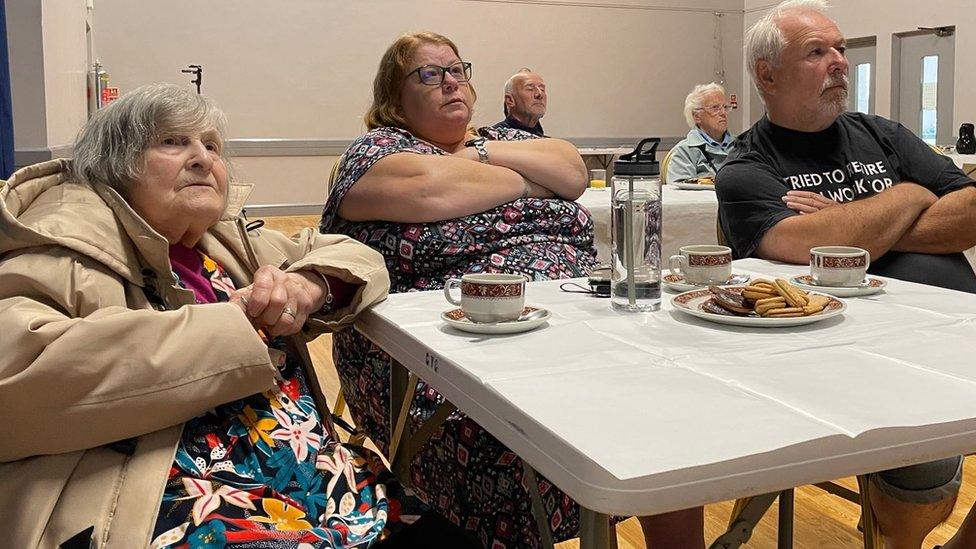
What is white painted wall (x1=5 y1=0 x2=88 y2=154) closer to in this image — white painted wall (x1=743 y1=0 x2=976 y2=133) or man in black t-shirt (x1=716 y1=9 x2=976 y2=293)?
man in black t-shirt (x1=716 y1=9 x2=976 y2=293)

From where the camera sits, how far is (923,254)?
211 cm

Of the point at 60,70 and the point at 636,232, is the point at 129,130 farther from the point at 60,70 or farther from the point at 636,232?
the point at 60,70

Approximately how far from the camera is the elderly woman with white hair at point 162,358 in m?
1.07

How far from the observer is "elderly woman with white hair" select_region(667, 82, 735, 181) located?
17.6 ft

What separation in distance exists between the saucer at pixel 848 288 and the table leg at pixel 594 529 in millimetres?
864

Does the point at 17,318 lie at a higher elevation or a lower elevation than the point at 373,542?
higher

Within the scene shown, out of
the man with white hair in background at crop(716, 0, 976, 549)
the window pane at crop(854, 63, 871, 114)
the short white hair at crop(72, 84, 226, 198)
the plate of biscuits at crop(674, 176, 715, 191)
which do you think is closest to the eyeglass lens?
the man with white hair in background at crop(716, 0, 976, 549)

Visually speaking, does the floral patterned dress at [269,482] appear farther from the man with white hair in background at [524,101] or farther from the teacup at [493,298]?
the man with white hair in background at [524,101]

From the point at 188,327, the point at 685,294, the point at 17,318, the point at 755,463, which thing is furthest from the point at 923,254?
the point at 17,318

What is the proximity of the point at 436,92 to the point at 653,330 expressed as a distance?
3.96 ft

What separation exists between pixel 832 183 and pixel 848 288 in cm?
69

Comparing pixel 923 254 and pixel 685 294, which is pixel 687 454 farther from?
pixel 923 254

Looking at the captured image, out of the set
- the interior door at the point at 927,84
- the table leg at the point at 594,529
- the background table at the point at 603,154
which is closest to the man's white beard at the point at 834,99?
the table leg at the point at 594,529

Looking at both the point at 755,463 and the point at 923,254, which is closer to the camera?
the point at 755,463
